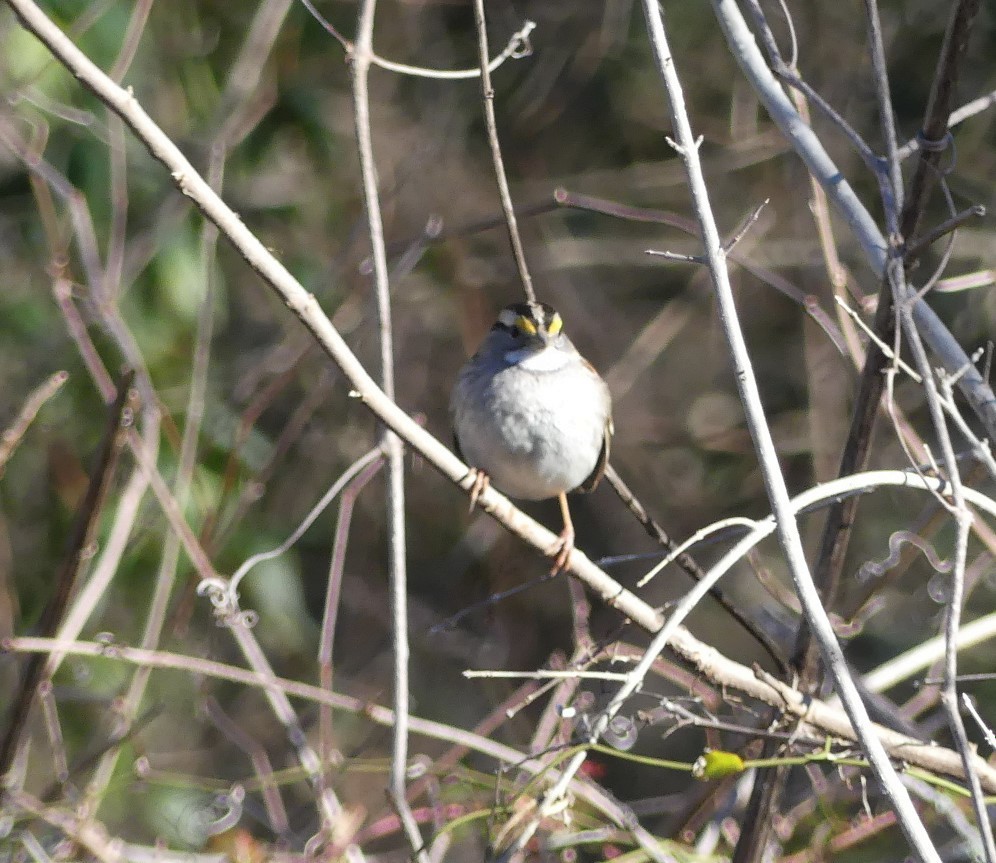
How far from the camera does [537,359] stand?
200 inches

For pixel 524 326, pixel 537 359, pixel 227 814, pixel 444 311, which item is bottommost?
pixel 444 311

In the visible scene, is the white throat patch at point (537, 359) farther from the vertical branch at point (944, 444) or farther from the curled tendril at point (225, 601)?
the vertical branch at point (944, 444)

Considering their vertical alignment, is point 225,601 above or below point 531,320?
below

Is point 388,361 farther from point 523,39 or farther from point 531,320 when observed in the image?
point 531,320

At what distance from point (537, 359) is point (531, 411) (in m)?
0.26

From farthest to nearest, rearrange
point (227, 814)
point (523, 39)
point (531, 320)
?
point (531, 320)
point (227, 814)
point (523, 39)

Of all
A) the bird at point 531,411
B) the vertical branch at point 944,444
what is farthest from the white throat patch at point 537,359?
the vertical branch at point 944,444

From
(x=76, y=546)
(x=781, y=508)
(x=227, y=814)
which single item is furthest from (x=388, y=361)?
(x=227, y=814)

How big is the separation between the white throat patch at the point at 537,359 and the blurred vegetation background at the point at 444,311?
0.96 metres

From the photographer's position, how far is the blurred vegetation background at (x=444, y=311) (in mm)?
5973

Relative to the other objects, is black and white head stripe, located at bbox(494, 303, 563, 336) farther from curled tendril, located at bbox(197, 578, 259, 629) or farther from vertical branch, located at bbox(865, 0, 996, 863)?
vertical branch, located at bbox(865, 0, 996, 863)

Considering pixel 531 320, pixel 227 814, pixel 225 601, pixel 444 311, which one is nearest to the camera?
pixel 225 601

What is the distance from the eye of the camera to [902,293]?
9.86ft

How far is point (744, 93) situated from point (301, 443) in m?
3.36
